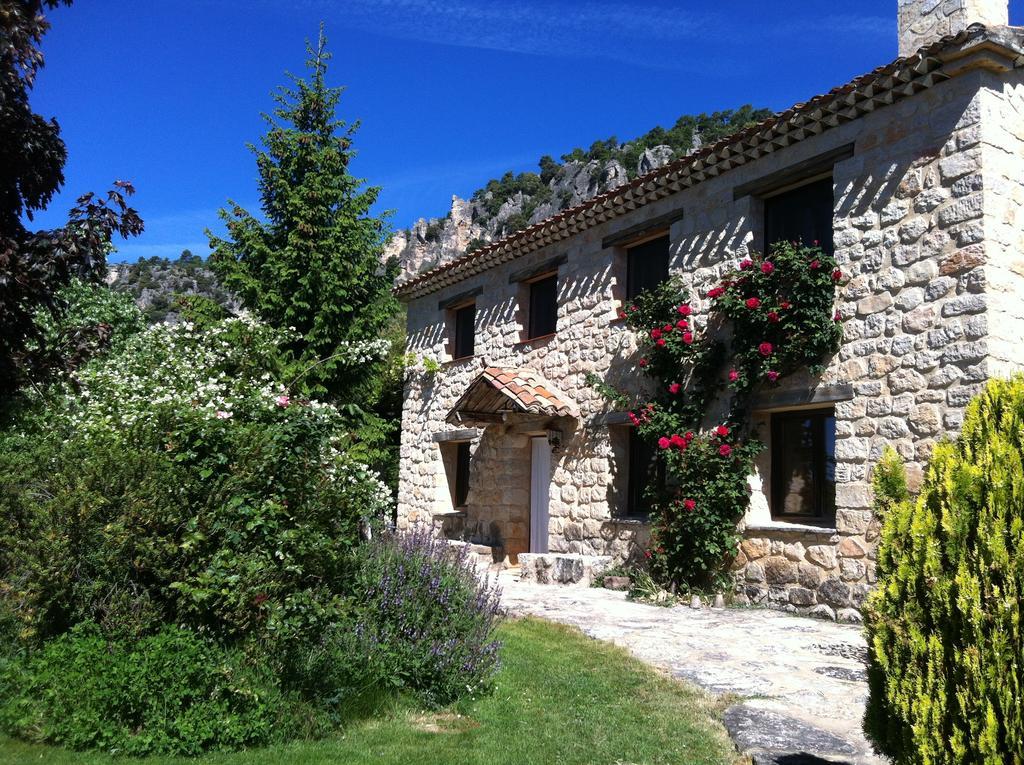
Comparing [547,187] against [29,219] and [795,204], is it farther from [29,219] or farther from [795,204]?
[29,219]

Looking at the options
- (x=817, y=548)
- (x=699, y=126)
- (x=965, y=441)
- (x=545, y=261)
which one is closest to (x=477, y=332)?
(x=545, y=261)

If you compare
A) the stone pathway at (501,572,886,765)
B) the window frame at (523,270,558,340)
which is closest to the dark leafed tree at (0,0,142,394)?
the stone pathway at (501,572,886,765)

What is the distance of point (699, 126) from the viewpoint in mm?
53812

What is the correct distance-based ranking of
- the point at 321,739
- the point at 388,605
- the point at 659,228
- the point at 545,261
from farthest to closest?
the point at 545,261, the point at 659,228, the point at 388,605, the point at 321,739

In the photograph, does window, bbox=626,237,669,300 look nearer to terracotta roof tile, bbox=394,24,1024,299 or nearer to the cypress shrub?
terracotta roof tile, bbox=394,24,1024,299

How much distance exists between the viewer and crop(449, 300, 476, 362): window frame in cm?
1478

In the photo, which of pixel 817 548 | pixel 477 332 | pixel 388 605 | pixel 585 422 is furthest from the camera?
pixel 477 332

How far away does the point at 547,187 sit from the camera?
6234cm

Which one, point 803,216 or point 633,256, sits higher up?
point 633,256

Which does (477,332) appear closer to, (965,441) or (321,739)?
(321,739)

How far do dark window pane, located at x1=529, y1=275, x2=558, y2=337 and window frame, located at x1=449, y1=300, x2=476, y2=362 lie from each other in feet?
5.64

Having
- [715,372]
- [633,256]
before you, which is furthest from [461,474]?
[715,372]

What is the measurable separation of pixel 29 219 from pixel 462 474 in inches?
365

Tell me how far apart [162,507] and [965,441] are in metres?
3.81
